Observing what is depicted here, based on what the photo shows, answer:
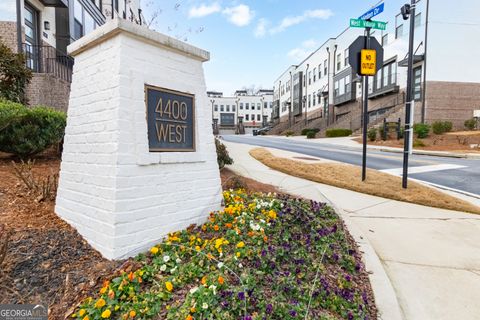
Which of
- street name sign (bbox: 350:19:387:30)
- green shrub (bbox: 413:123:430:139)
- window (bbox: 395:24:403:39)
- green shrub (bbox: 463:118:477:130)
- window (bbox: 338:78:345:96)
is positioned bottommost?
green shrub (bbox: 413:123:430:139)

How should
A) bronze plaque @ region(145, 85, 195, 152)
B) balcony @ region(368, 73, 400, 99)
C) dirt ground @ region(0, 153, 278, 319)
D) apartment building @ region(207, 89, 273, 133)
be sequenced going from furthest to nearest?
apartment building @ region(207, 89, 273, 133) < balcony @ region(368, 73, 400, 99) < bronze plaque @ region(145, 85, 195, 152) < dirt ground @ region(0, 153, 278, 319)

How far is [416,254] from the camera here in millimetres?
3475

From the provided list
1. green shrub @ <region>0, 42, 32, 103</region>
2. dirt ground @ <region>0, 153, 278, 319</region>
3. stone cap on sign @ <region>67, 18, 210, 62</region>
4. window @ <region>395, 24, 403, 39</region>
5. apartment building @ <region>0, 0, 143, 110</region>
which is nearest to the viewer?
dirt ground @ <region>0, 153, 278, 319</region>

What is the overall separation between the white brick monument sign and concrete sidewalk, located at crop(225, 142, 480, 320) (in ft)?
7.11

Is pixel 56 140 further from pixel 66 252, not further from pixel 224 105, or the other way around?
pixel 224 105

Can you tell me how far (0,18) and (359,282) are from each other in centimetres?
1330

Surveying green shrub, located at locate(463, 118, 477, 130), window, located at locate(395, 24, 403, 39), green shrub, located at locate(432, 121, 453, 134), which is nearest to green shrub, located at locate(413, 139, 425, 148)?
green shrub, located at locate(432, 121, 453, 134)

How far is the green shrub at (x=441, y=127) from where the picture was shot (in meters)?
21.2

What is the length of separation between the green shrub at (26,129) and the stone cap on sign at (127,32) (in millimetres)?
2447

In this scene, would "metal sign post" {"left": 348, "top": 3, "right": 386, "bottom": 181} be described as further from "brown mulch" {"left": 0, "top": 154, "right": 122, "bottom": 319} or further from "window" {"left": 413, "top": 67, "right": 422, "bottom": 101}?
"window" {"left": 413, "top": 67, "right": 422, "bottom": 101}

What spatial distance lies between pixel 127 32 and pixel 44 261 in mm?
2248

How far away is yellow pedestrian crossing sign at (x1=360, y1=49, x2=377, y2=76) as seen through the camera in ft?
22.1

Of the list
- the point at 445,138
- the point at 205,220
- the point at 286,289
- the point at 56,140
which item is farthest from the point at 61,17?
the point at 445,138

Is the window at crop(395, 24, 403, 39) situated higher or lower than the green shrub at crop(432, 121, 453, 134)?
higher
